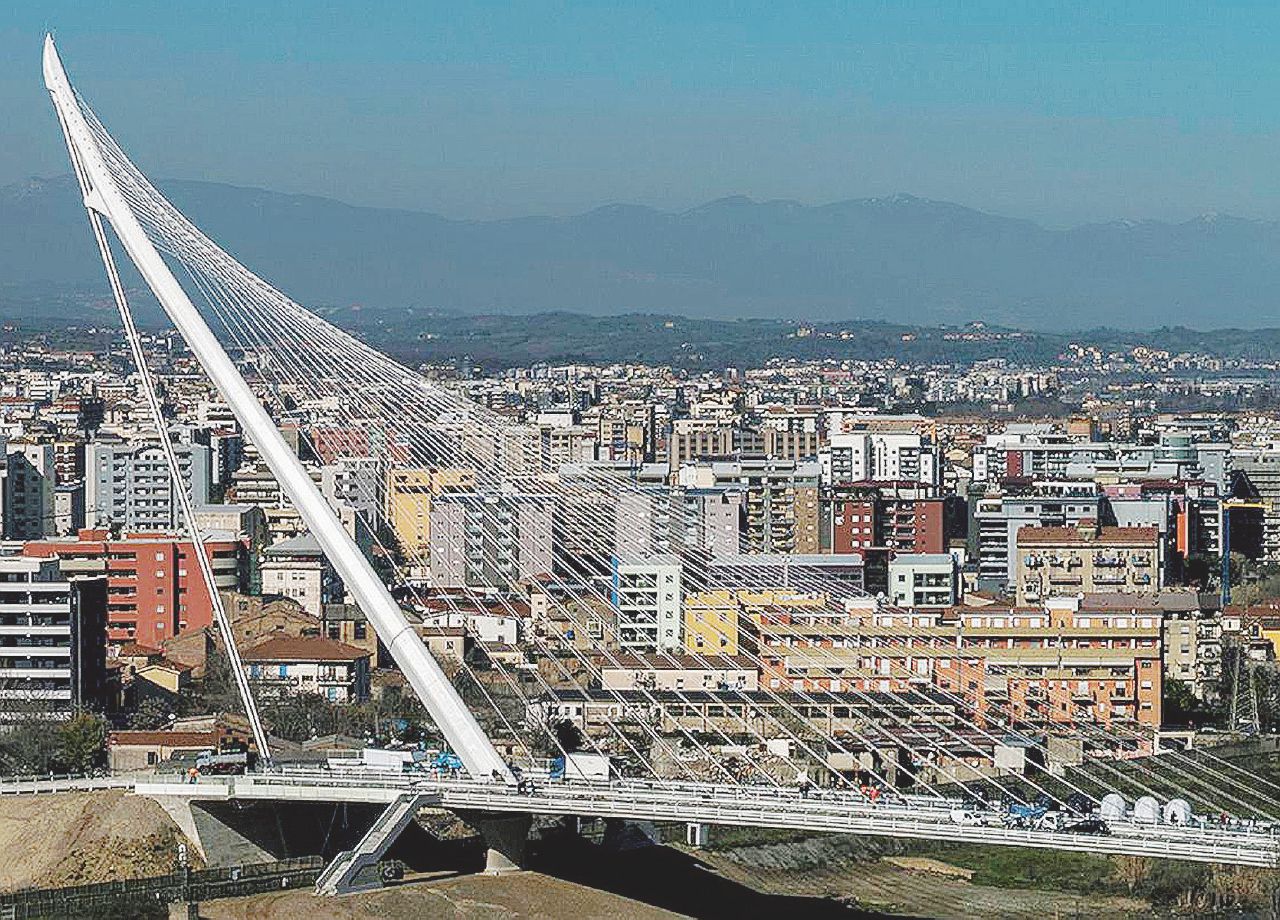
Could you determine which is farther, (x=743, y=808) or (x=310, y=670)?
(x=310, y=670)

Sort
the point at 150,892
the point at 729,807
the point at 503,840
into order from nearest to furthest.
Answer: the point at 729,807
the point at 150,892
the point at 503,840

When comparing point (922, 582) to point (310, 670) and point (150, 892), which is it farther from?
point (150, 892)

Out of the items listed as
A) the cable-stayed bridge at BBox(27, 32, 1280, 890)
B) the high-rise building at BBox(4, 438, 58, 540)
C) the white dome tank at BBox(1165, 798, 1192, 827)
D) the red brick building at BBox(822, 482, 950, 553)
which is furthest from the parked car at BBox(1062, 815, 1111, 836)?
the high-rise building at BBox(4, 438, 58, 540)

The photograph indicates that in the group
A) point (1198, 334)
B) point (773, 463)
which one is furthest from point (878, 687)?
point (1198, 334)

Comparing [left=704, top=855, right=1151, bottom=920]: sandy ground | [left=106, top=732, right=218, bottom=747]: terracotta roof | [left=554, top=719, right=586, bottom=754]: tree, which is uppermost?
[left=106, top=732, right=218, bottom=747]: terracotta roof

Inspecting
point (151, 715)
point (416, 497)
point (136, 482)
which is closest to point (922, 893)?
point (151, 715)

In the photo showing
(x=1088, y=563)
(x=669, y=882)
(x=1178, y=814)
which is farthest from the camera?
(x=1088, y=563)

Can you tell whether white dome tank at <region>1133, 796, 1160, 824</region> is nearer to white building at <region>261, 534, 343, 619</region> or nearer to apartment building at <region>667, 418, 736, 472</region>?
white building at <region>261, 534, 343, 619</region>
